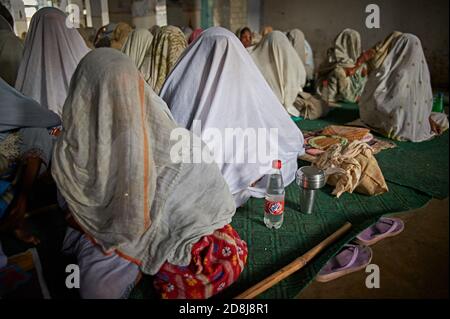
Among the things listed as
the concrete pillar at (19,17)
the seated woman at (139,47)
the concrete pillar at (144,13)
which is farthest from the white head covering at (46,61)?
the concrete pillar at (144,13)

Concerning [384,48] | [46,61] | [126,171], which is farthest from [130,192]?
[384,48]

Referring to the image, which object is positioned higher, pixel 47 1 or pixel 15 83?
pixel 47 1

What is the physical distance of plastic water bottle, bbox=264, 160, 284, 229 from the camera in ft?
6.84

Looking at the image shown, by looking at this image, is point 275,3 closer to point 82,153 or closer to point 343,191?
point 343,191

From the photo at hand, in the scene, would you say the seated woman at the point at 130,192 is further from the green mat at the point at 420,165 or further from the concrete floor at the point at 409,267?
the green mat at the point at 420,165

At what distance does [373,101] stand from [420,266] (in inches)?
105

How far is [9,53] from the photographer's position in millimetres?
3225

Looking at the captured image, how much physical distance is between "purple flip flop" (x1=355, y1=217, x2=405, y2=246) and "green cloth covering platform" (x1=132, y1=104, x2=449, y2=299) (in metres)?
0.04

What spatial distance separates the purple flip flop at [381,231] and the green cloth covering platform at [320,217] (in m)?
0.04

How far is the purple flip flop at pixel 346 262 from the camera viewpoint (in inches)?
71.2

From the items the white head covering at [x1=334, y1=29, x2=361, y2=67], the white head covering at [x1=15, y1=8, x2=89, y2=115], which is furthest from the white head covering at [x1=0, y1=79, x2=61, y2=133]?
the white head covering at [x1=334, y1=29, x2=361, y2=67]

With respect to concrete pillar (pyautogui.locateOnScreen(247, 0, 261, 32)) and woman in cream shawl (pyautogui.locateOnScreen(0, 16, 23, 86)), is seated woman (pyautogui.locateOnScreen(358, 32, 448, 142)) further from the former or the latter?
concrete pillar (pyautogui.locateOnScreen(247, 0, 261, 32))

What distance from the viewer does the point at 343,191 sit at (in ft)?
8.58
